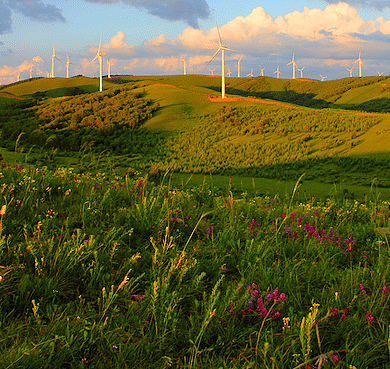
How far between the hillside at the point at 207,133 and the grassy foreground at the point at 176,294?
6622mm

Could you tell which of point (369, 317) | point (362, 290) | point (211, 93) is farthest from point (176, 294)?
point (211, 93)

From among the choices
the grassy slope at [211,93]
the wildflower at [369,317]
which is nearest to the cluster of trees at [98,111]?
the grassy slope at [211,93]

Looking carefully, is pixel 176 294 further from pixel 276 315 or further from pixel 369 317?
pixel 369 317

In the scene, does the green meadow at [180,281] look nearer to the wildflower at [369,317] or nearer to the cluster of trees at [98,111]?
the wildflower at [369,317]

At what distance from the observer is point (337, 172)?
19.8 meters

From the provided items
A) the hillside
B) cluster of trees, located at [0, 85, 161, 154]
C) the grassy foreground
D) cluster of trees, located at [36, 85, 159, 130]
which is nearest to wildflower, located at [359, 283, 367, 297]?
the grassy foreground

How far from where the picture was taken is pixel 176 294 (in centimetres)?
250

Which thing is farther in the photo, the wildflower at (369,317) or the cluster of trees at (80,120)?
the cluster of trees at (80,120)

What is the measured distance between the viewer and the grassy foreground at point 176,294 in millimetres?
A: 2166

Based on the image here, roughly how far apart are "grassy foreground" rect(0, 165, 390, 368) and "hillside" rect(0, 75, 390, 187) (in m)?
6.62

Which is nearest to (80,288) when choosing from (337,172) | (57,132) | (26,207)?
(26,207)

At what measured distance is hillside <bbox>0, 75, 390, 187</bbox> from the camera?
21.8m

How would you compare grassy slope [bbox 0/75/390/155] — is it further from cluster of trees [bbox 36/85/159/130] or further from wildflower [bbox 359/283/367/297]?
wildflower [bbox 359/283/367/297]

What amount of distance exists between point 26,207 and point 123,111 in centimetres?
3826
